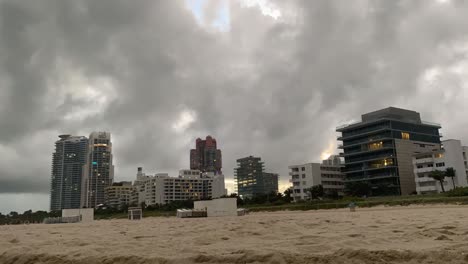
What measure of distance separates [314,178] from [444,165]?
36839 mm

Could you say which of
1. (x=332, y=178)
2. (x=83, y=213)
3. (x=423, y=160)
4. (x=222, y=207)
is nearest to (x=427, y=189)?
(x=423, y=160)

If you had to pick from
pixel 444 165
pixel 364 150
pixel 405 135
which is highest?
pixel 405 135

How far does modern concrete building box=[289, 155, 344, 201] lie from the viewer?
4545 inches

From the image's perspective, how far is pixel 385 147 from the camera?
4341 inches

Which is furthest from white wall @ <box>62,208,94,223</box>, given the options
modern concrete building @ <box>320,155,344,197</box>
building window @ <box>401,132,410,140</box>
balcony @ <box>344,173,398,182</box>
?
building window @ <box>401,132,410,140</box>

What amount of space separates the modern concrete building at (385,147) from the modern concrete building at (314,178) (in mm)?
3986

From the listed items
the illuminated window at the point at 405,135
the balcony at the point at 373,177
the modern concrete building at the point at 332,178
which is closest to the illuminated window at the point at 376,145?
the illuminated window at the point at 405,135

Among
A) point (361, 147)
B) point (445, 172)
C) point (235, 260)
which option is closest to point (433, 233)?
point (235, 260)

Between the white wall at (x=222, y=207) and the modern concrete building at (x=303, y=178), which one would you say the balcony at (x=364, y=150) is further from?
the white wall at (x=222, y=207)

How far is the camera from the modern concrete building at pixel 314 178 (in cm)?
11544

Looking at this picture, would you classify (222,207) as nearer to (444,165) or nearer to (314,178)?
(444,165)

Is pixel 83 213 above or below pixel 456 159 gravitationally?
below

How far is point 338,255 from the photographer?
19.5 feet

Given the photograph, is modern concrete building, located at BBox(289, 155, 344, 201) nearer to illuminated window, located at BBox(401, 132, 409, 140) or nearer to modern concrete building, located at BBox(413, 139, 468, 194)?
illuminated window, located at BBox(401, 132, 409, 140)
